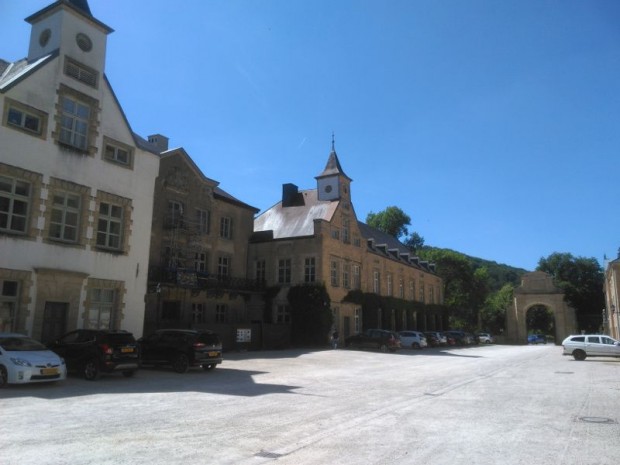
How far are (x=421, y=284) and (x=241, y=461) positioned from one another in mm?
58303

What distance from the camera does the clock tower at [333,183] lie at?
44781 millimetres

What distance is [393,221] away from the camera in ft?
263

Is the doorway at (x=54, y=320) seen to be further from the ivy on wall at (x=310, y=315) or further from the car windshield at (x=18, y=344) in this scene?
the ivy on wall at (x=310, y=315)

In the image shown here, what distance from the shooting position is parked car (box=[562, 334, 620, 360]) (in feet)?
98.7

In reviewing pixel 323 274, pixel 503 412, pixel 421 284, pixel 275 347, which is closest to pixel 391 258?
pixel 421 284

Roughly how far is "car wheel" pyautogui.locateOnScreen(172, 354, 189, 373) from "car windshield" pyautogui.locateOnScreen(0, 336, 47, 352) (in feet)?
17.1

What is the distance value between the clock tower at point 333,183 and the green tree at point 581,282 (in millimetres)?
57042

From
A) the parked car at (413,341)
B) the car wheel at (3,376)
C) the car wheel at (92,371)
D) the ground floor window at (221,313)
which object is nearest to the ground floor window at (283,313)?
the ground floor window at (221,313)

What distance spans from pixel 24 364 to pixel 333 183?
33.9 metres

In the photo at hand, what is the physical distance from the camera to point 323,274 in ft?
131

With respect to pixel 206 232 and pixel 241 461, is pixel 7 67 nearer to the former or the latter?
pixel 206 232

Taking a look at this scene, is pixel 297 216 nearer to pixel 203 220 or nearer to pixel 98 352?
pixel 203 220

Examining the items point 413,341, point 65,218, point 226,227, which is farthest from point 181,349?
point 413,341

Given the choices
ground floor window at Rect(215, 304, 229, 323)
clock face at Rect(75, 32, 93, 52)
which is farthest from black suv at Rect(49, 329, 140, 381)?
ground floor window at Rect(215, 304, 229, 323)
